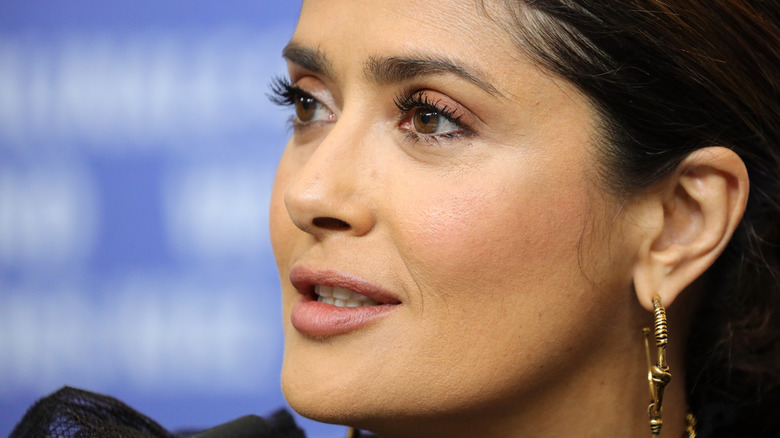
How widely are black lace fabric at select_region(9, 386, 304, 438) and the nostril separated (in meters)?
0.45

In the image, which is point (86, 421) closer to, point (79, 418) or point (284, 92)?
point (79, 418)

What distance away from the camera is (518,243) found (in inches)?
44.1

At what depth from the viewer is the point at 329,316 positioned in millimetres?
1192

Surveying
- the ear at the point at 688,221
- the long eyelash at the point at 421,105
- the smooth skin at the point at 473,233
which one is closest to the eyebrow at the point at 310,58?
the smooth skin at the point at 473,233

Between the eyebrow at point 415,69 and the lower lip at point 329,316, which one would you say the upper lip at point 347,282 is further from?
the eyebrow at point 415,69

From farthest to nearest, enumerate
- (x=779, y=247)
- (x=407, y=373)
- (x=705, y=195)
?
(x=779, y=247) < (x=705, y=195) < (x=407, y=373)

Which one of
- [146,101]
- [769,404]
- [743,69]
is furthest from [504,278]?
[146,101]

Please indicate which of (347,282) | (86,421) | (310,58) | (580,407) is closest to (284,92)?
(310,58)

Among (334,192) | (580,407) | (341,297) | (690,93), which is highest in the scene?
(690,93)

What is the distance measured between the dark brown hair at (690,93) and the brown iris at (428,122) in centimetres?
16

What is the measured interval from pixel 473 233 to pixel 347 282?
19 centimetres

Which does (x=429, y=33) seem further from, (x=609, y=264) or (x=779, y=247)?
(x=779, y=247)

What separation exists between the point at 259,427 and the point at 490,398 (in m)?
0.51

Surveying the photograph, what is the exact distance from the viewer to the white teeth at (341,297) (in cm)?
119
